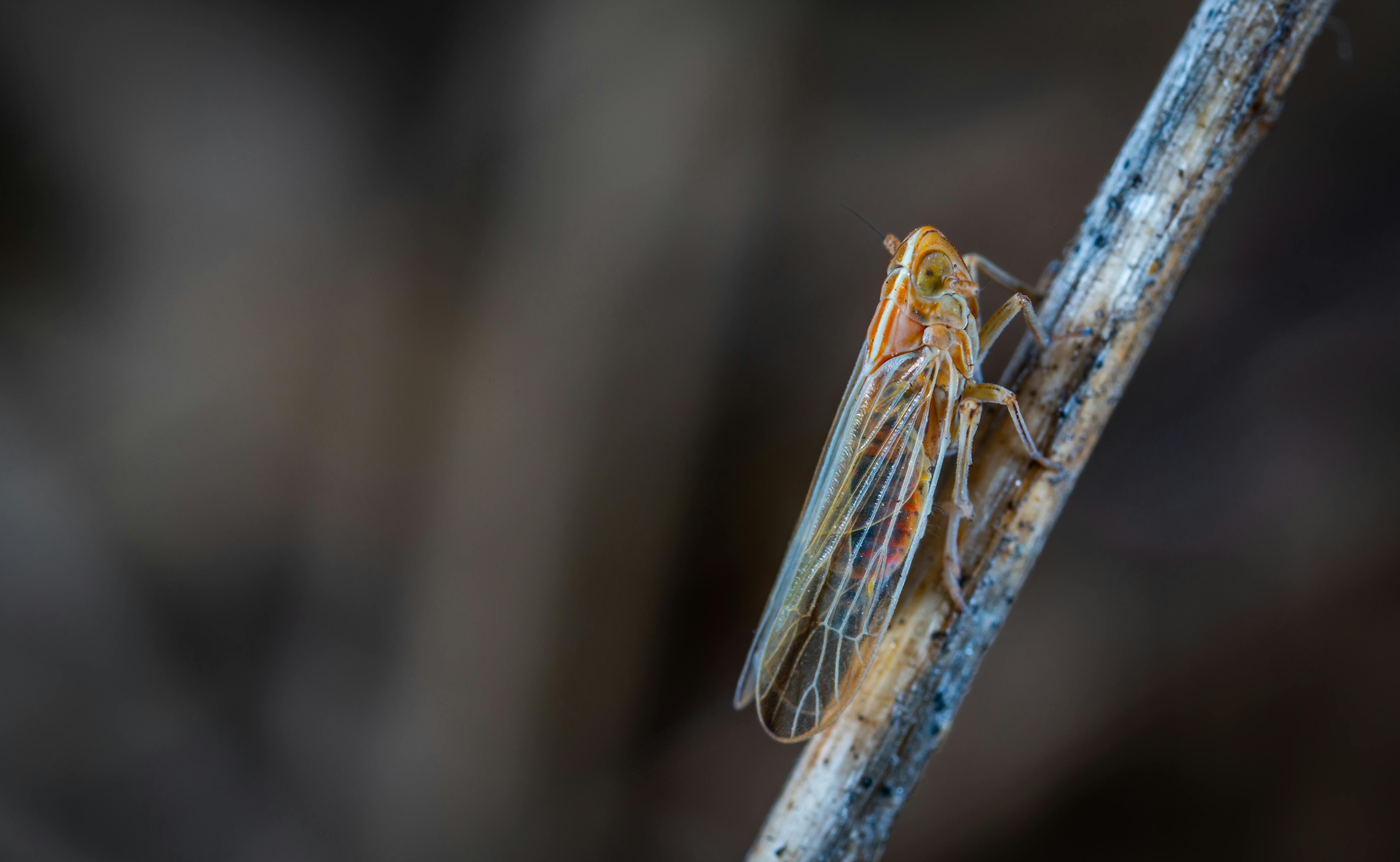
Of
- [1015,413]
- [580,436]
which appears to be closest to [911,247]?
[1015,413]

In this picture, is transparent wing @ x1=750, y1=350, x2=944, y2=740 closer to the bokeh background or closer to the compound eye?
the compound eye

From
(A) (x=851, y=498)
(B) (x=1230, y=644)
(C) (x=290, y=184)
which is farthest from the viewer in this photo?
(C) (x=290, y=184)

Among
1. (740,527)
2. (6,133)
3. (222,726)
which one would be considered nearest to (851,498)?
(740,527)

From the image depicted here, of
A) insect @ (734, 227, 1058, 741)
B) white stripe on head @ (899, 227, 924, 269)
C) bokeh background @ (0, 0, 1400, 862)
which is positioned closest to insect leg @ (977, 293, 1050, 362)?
insect @ (734, 227, 1058, 741)

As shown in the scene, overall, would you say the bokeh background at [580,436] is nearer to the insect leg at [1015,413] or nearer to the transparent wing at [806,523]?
the transparent wing at [806,523]

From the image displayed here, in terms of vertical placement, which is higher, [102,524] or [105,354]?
[105,354]

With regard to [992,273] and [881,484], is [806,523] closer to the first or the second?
[881,484]

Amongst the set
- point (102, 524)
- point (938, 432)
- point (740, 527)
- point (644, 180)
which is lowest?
point (102, 524)

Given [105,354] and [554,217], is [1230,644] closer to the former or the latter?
[554,217]
